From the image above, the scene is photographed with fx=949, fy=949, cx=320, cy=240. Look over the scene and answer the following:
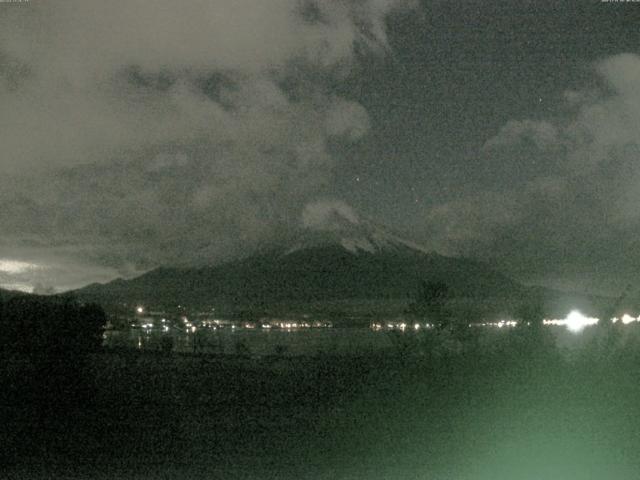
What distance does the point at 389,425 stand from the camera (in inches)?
616

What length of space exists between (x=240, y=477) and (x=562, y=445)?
4.77 meters

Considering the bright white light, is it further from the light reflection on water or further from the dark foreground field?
the light reflection on water

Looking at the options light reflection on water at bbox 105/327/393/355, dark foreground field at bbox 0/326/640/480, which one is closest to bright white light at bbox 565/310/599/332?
dark foreground field at bbox 0/326/640/480

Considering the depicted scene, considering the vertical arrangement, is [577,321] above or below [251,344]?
above

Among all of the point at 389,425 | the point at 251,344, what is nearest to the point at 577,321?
the point at 389,425

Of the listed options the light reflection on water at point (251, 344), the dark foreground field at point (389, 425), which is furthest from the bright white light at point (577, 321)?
the light reflection on water at point (251, 344)

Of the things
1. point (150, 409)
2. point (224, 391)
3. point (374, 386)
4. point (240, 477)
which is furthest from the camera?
point (224, 391)

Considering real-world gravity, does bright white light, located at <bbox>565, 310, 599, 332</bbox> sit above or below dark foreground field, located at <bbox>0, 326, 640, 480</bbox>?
above

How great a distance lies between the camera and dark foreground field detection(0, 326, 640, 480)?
13.1 m

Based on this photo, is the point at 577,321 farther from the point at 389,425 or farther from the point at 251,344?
the point at 251,344

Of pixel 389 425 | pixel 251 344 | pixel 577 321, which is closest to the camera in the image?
pixel 389 425

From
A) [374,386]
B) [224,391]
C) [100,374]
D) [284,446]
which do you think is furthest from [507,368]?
[100,374]

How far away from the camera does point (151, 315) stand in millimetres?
110375

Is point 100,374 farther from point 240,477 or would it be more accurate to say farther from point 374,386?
point 240,477
